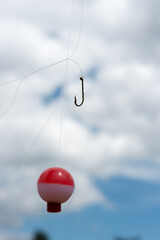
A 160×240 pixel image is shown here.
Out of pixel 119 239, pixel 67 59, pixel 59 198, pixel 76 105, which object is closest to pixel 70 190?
pixel 59 198

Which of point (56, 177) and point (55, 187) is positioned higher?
point (56, 177)

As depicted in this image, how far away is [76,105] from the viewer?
11.2m

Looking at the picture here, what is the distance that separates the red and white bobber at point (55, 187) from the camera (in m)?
10.7

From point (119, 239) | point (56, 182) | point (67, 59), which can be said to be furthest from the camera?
point (119, 239)

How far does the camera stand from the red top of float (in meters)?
10.7

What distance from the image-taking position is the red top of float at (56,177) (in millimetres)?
10727

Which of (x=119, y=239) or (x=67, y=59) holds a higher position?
(x=67, y=59)

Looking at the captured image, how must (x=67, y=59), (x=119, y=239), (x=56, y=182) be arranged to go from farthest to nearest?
(x=119, y=239) < (x=67, y=59) < (x=56, y=182)

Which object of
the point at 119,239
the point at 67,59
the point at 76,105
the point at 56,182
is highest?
the point at 67,59

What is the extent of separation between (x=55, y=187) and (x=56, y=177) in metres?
0.22

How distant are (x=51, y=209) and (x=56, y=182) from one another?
0.76 m

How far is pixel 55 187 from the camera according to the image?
35.1 ft

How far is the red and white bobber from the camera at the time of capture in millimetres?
10719

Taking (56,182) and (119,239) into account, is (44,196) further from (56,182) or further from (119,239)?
(119,239)
